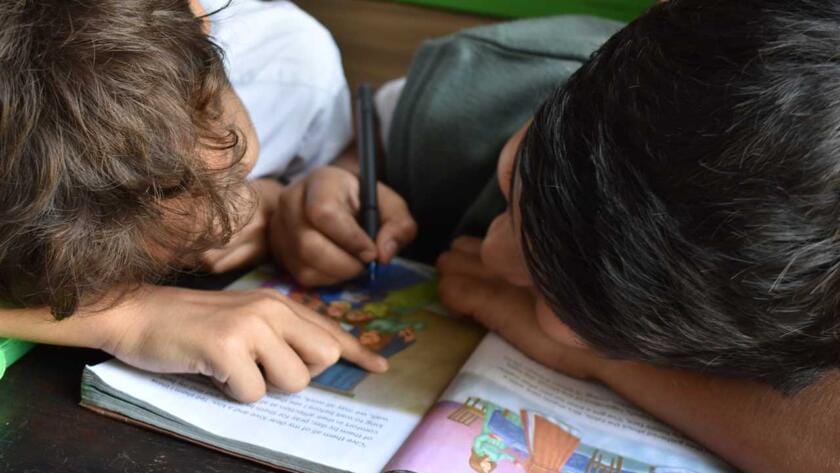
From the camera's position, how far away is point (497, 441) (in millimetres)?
619

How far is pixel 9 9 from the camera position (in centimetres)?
50

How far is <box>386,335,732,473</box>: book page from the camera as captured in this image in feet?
1.96

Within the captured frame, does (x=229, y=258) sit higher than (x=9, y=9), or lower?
lower

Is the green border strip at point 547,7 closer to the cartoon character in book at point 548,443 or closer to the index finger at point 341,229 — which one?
the index finger at point 341,229

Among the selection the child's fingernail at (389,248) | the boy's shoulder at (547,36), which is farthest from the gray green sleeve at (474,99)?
the child's fingernail at (389,248)

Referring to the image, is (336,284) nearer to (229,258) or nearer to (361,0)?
(229,258)

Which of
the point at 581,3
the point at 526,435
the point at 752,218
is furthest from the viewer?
the point at 581,3

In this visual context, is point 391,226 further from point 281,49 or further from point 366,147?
point 281,49

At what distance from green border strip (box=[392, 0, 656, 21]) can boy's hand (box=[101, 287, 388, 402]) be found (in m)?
0.54

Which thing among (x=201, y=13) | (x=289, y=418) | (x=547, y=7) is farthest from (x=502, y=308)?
(x=547, y=7)

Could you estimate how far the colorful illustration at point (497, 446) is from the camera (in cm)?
59

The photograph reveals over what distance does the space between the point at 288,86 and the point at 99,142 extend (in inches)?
17.6

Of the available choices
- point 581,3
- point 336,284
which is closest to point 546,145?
point 336,284

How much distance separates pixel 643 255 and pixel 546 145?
10cm
